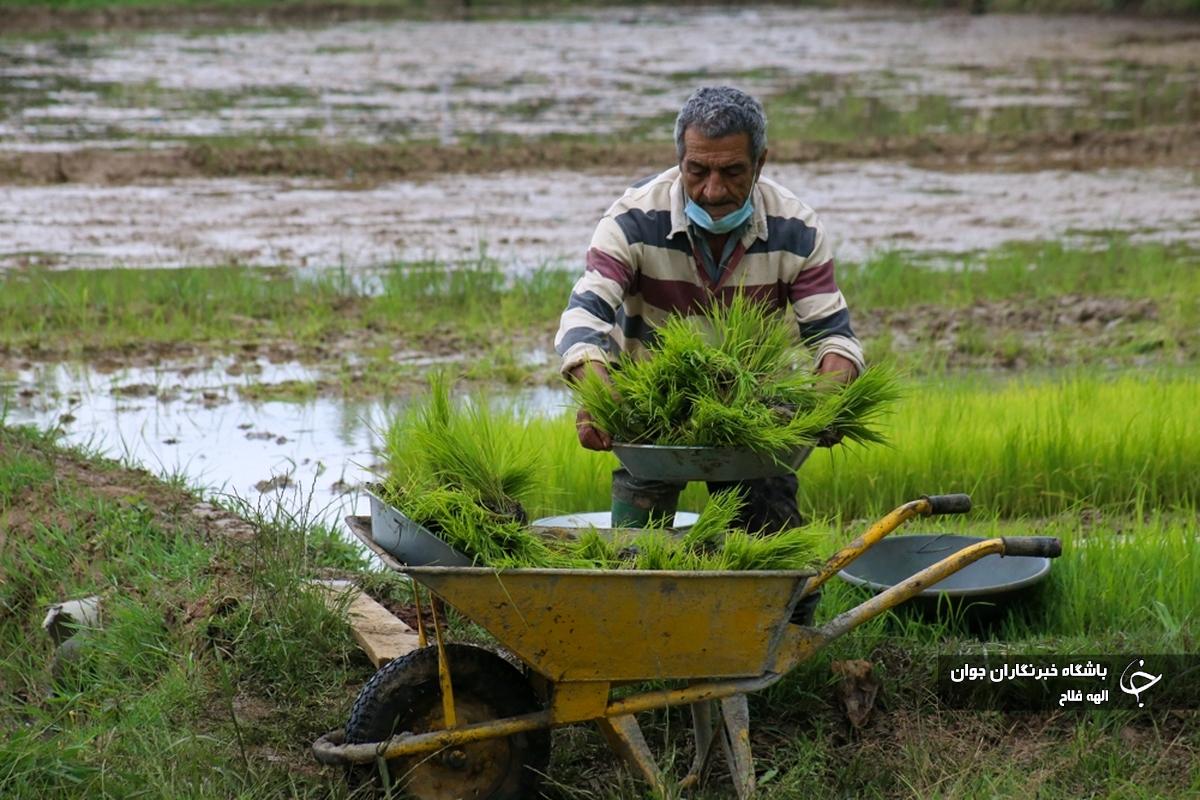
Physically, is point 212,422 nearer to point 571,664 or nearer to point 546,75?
point 571,664

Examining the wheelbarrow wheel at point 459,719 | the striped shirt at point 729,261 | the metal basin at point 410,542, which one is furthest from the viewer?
the striped shirt at point 729,261

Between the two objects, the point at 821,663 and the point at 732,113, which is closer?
the point at 732,113

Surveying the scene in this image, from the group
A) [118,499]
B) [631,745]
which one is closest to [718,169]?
[631,745]

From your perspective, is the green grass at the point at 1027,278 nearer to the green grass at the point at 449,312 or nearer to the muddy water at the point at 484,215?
the green grass at the point at 449,312

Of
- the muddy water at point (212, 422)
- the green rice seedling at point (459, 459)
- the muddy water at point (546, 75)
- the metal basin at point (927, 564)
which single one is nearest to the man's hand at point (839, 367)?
the green rice seedling at point (459, 459)

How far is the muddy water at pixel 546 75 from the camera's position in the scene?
57.2 feet

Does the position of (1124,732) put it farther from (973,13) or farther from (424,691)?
(973,13)

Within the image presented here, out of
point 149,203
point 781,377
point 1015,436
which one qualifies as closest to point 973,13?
point 149,203

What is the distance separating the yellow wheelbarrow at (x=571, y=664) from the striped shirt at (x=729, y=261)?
27.2 inches

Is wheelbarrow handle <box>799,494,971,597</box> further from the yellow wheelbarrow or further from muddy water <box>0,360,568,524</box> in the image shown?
muddy water <box>0,360,568,524</box>

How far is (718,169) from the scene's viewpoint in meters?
3.88

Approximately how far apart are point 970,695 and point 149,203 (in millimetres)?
9932

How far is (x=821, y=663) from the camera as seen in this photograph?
422 centimetres

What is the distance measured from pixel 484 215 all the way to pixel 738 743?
9284 mm
